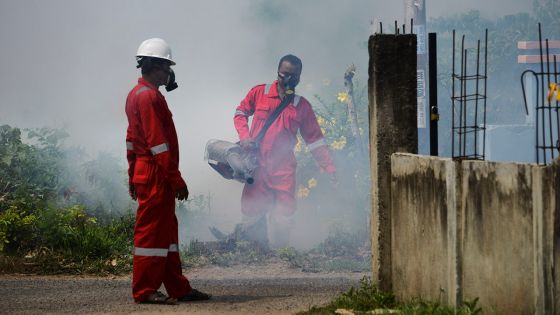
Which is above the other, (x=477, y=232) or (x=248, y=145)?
(x=248, y=145)

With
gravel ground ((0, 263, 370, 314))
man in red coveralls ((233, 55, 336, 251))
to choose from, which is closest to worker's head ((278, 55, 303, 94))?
man in red coveralls ((233, 55, 336, 251))

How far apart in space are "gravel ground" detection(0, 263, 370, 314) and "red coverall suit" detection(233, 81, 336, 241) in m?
1.65

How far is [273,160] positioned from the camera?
13828 millimetres

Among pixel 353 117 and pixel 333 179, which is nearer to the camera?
pixel 333 179

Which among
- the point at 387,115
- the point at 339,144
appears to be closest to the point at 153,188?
the point at 387,115

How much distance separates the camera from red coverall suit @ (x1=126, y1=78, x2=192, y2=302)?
8.75 m

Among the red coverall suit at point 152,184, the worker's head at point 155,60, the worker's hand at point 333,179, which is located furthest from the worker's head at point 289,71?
the red coverall suit at point 152,184

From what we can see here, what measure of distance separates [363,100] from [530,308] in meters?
13.2

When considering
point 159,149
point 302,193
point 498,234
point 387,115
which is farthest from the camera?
point 302,193

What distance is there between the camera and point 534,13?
81.7ft

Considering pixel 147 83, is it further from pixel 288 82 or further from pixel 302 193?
pixel 302 193

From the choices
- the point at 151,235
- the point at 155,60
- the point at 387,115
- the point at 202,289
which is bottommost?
the point at 202,289

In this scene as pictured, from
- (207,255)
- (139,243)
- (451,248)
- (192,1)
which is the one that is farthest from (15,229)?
(192,1)

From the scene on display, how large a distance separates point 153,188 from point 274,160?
202 inches
